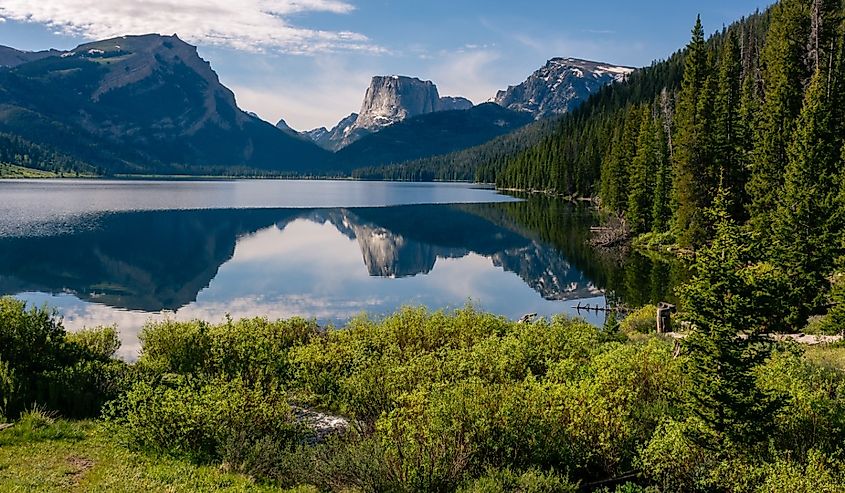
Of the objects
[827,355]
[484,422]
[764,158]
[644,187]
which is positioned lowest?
[827,355]

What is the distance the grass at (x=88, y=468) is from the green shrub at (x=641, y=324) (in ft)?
70.1

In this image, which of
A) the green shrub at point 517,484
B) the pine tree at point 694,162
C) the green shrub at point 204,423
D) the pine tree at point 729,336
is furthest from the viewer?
the pine tree at point 694,162

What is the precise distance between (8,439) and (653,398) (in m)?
16.0

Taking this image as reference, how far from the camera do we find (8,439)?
13.7 m

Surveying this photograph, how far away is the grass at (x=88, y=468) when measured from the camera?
1166cm

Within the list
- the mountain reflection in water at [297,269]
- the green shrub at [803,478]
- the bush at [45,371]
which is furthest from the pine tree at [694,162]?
the bush at [45,371]

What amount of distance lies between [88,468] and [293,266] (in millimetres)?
42889

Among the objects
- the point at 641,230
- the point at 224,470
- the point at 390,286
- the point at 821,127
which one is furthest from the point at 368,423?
the point at 641,230

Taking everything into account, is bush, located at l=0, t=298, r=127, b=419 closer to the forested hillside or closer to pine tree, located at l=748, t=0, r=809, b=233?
the forested hillside

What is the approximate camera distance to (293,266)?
181 feet

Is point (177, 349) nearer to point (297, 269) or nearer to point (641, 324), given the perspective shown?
point (641, 324)

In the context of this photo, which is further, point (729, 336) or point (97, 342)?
point (97, 342)

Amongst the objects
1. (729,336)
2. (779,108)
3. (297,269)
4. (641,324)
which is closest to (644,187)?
(779,108)

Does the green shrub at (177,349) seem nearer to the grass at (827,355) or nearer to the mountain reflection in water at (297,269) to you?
the mountain reflection in water at (297,269)
